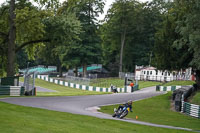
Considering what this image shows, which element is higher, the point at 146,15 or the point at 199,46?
the point at 146,15

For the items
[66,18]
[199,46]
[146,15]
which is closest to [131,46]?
[146,15]

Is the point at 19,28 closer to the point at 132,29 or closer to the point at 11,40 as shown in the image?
the point at 11,40

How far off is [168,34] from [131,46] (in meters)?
44.0

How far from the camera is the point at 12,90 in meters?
29.4

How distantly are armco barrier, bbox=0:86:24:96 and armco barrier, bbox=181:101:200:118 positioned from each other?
45.0 ft

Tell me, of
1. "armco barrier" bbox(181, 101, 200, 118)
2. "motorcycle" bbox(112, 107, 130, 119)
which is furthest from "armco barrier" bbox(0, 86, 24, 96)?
"armco barrier" bbox(181, 101, 200, 118)

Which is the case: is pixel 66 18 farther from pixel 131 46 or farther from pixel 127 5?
pixel 131 46

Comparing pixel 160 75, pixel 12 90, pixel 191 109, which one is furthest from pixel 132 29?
pixel 12 90

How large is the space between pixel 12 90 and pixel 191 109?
14624 mm

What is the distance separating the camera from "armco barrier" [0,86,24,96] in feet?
93.9

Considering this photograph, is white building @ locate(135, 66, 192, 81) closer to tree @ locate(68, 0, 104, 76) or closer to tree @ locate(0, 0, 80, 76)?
tree @ locate(68, 0, 104, 76)

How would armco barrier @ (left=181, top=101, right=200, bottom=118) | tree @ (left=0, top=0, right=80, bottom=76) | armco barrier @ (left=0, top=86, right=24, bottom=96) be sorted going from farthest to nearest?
tree @ (left=0, top=0, right=80, bottom=76) → armco barrier @ (left=0, top=86, right=24, bottom=96) → armco barrier @ (left=181, top=101, right=200, bottom=118)

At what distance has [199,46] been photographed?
85.7 ft

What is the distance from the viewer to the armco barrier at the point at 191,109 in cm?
2705
